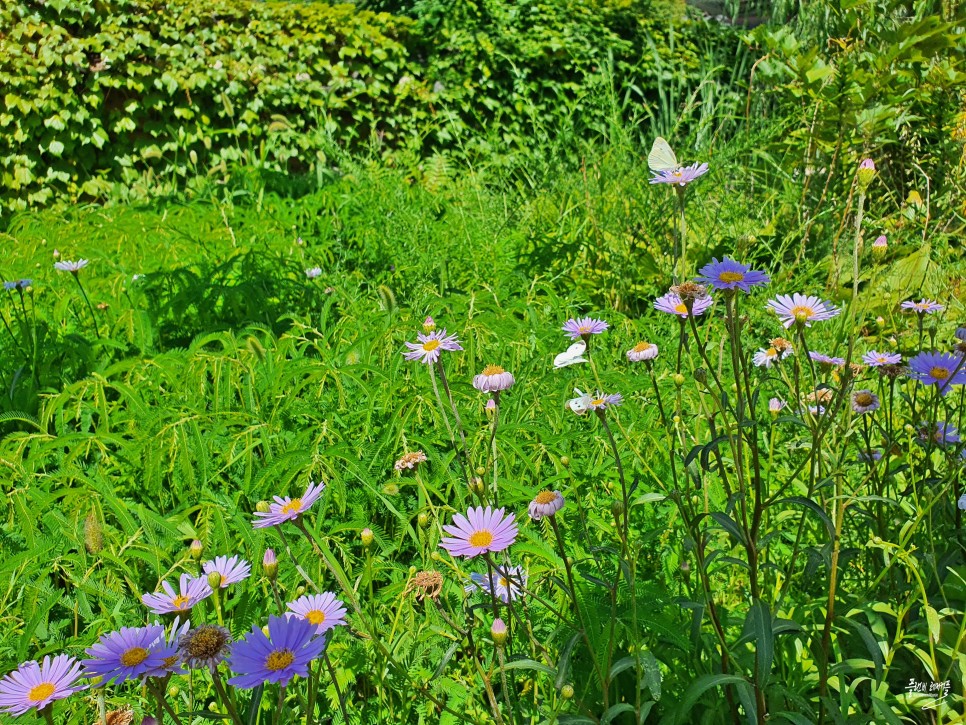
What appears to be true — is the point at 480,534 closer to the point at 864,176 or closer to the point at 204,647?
the point at 204,647

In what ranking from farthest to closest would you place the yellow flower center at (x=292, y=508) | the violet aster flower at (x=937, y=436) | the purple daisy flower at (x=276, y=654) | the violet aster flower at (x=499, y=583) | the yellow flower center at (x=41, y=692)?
the violet aster flower at (x=937, y=436), the violet aster flower at (x=499, y=583), the yellow flower center at (x=292, y=508), the yellow flower center at (x=41, y=692), the purple daisy flower at (x=276, y=654)

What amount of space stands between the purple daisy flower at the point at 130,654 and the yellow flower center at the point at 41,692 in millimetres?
55

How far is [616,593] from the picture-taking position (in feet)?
3.02

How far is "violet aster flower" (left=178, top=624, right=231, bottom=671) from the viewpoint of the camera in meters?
0.69

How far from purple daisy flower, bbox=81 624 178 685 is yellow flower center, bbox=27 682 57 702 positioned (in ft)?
0.18

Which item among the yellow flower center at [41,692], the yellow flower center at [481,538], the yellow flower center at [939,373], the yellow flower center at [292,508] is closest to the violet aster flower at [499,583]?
the yellow flower center at [481,538]

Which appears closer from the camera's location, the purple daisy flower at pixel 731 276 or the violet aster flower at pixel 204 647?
the violet aster flower at pixel 204 647

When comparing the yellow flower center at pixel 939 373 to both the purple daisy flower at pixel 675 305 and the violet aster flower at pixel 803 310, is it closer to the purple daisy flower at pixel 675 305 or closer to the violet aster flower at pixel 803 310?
the violet aster flower at pixel 803 310

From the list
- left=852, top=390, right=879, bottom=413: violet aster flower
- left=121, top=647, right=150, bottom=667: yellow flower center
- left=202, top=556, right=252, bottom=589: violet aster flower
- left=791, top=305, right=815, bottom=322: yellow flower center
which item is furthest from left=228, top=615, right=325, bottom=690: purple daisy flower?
left=852, top=390, right=879, bottom=413: violet aster flower

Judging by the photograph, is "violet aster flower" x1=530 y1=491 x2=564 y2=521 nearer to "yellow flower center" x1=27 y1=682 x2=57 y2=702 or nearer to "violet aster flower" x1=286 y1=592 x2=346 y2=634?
"violet aster flower" x1=286 y1=592 x2=346 y2=634

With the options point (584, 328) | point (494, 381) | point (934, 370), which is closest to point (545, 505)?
point (494, 381)

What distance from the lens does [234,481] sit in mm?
1734

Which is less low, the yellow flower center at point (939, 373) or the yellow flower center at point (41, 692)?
the yellow flower center at point (41, 692)

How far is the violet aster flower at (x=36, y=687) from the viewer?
2.41ft
